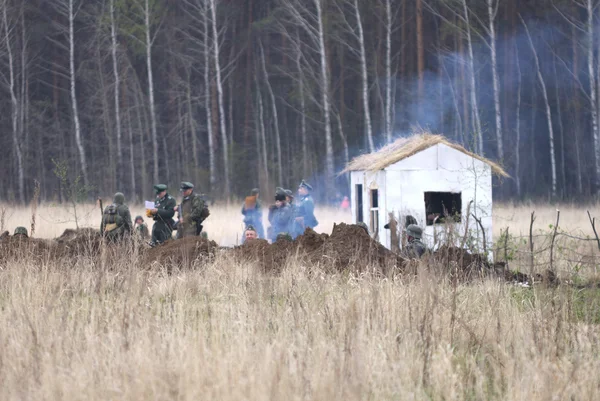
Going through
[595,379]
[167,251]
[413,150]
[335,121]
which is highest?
[335,121]

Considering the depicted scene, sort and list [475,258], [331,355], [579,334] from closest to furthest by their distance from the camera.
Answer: [331,355]
[579,334]
[475,258]

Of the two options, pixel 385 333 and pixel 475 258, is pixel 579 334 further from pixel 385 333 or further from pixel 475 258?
pixel 475 258

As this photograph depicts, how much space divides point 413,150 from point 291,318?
32.9 ft

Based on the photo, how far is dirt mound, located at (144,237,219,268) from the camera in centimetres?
1306

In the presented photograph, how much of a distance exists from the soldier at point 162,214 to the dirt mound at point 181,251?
2.45 m

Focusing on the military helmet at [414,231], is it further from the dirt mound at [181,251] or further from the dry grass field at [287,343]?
the dirt mound at [181,251]

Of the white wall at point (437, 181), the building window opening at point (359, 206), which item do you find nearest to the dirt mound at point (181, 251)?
the white wall at point (437, 181)

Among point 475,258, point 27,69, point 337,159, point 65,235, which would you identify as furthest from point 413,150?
point 27,69

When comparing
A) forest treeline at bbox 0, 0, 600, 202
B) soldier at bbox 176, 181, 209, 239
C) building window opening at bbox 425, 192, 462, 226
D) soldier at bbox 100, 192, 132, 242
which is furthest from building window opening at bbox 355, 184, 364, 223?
forest treeline at bbox 0, 0, 600, 202

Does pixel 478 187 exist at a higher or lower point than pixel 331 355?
higher

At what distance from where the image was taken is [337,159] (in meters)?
43.9

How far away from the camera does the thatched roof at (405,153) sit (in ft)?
59.7

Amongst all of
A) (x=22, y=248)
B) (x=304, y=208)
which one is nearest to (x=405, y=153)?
(x=304, y=208)

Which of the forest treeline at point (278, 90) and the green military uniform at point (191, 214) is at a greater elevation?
the forest treeline at point (278, 90)
